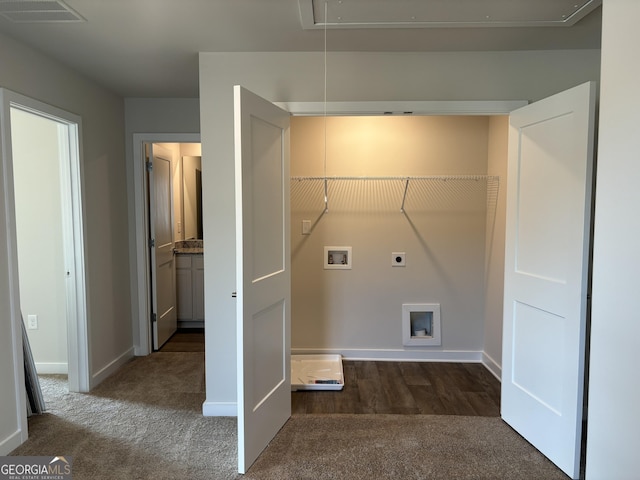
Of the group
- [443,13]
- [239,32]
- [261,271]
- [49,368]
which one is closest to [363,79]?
[443,13]

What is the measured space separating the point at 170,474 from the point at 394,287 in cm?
228

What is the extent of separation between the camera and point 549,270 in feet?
7.06

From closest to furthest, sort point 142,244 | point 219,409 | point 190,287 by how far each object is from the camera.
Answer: point 219,409 → point 142,244 → point 190,287

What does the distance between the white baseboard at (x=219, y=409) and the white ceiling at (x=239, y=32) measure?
231 cm

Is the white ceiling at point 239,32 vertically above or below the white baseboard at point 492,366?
above

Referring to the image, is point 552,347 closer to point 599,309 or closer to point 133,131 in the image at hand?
point 599,309

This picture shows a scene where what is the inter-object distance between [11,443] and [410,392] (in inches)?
100

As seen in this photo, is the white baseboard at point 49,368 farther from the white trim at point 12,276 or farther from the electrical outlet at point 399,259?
the electrical outlet at point 399,259

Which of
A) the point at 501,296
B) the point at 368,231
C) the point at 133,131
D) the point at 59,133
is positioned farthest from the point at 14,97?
the point at 501,296

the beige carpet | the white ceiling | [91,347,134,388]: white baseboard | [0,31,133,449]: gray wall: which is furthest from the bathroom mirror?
the beige carpet

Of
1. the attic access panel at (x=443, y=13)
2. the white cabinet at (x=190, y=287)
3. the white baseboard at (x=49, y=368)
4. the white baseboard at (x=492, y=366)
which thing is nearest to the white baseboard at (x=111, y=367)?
the white baseboard at (x=49, y=368)

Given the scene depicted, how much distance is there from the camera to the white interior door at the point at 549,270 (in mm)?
1959

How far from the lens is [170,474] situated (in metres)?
2.06

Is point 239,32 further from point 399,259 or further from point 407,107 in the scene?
point 399,259
